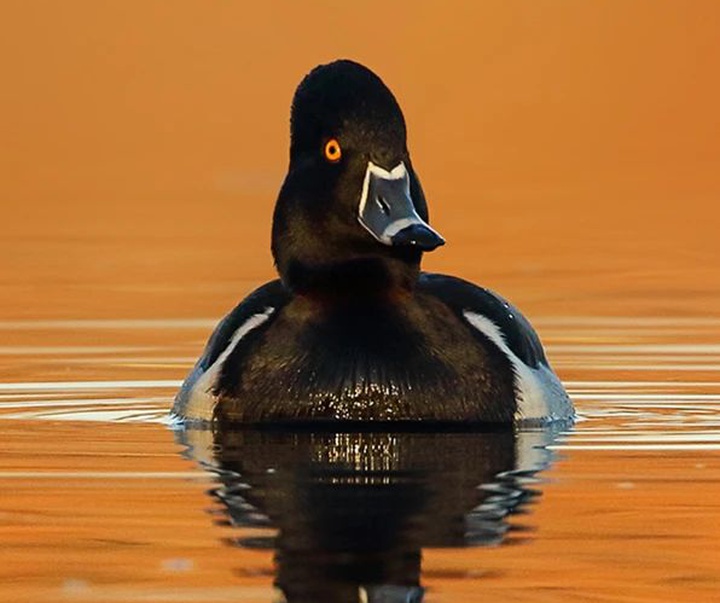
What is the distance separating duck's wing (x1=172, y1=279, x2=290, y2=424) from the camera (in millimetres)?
11898

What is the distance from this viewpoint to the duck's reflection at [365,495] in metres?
8.38

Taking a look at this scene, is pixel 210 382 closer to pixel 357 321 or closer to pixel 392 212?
pixel 357 321

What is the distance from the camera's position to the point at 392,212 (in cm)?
1152

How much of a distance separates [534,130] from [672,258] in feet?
85.3

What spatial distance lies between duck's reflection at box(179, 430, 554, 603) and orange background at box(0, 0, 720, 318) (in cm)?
584

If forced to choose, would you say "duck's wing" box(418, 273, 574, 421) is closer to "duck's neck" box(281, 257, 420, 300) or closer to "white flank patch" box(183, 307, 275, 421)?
"duck's neck" box(281, 257, 420, 300)

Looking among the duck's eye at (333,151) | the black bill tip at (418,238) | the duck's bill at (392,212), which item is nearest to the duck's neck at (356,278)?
the duck's bill at (392,212)

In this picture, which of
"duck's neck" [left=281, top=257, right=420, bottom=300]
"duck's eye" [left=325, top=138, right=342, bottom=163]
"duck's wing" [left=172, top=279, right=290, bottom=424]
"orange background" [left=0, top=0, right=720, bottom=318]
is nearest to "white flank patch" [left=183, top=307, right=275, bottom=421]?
"duck's wing" [left=172, top=279, right=290, bottom=424]

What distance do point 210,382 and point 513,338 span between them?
47.1 inches

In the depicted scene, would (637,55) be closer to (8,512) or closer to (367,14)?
(367,14)

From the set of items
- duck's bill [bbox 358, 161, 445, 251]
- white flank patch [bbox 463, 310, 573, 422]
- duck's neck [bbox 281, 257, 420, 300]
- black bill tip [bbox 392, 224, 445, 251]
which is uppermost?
duck's bill [bbox 358, 161, 445, 251]

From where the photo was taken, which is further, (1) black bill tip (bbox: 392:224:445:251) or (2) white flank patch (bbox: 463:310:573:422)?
(2) white flank patch (bbox: 463:310:573:422)

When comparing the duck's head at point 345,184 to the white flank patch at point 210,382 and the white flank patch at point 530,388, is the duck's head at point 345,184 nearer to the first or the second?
the white flank patch at point 210,382

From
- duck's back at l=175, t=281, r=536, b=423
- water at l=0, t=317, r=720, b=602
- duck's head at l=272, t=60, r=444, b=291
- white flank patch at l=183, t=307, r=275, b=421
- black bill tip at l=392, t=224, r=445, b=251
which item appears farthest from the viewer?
white flank patch at l=183, t=307, r=275, b=421
